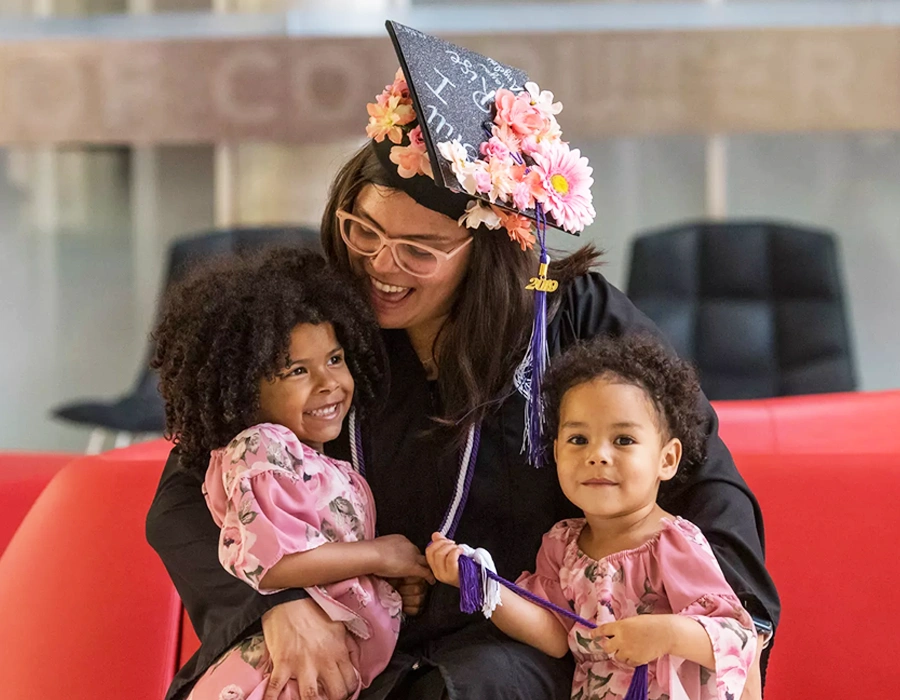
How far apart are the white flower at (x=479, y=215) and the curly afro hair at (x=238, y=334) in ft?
0.63

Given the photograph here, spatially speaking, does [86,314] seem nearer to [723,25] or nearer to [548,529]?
[723,25]

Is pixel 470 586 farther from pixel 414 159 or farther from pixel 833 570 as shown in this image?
pixel 833 570

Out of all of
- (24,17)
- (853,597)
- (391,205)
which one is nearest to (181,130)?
(24,17)

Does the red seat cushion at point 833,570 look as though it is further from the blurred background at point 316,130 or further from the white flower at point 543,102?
the blurred background at point 316,130

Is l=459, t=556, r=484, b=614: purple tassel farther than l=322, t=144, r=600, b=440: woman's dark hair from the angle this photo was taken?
No

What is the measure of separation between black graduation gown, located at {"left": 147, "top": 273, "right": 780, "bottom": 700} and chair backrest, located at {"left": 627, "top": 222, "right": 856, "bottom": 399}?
5.76 ft

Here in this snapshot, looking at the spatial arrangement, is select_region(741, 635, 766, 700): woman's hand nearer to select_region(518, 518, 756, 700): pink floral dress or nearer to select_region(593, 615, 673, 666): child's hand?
select_region(518, 518, 756, 700): pink floral dress

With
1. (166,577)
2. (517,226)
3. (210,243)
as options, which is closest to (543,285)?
(517,226)

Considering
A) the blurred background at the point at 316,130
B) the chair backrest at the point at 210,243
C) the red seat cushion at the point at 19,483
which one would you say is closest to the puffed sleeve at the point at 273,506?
the red seat cushion at the point at 19,483

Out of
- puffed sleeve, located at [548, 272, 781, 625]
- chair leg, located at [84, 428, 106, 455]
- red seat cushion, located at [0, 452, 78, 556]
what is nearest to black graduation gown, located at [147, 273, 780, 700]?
puffed sleeve, located at [548, 272, 781, 625]

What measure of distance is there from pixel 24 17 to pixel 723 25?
7.98 feet

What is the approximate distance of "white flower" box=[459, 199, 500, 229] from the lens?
163cm

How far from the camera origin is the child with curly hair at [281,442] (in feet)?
4.83

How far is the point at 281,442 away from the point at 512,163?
1.63 ft
